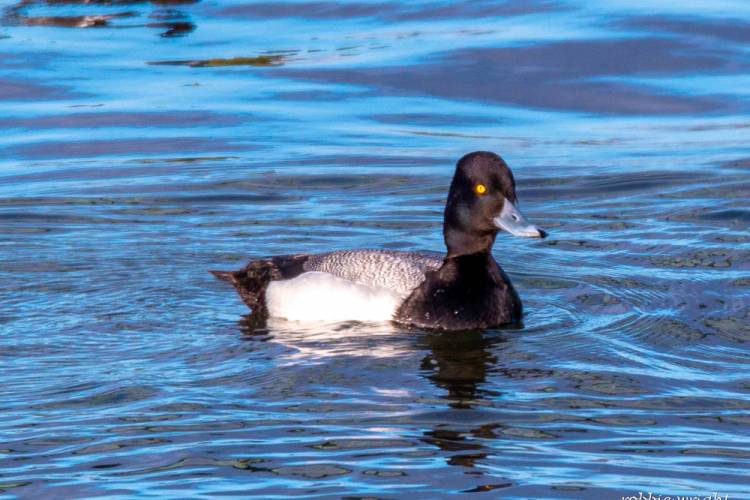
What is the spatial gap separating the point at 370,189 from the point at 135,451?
670 cm

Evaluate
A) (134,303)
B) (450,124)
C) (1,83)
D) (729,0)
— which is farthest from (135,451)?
(729,0)

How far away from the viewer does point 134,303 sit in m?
9.97

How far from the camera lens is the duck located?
9547mm

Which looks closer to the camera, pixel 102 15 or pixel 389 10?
pixel 389 10

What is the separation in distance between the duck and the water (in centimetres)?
23

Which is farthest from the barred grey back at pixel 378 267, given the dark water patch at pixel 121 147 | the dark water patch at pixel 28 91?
the dark water patch at pixel 28 91

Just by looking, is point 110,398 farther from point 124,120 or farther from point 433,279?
point 124,120

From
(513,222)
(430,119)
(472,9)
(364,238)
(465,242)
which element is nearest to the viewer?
(513,222)

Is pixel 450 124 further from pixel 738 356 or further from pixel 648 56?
pixel 738 356

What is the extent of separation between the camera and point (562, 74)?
17.3 meters

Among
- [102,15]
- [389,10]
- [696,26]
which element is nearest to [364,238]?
[696,26]

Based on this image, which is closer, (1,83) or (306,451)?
(306,451)

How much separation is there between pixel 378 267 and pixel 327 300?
411 millimetres

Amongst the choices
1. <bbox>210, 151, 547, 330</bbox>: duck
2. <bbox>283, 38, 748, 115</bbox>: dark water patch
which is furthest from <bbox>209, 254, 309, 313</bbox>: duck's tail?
<bbox>283, 38, 748, 115</bbox>: dark water patch
